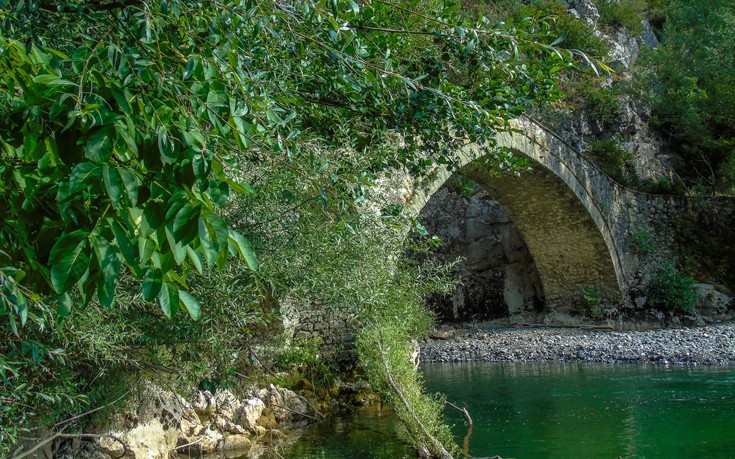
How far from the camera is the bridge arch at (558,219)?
596 inches

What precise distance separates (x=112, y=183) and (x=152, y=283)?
0.29 meters

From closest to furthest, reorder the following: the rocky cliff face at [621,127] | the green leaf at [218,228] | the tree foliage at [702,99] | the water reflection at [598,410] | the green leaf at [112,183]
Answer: the green leaf at [112,183], the green leaf at [218,228], the water reflection at [598,410], the tree foliage at [702,99], the rocky cliff face at [621,127]

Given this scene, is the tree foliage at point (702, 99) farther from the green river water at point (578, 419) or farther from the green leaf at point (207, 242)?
the green leaf at point (207, 242)

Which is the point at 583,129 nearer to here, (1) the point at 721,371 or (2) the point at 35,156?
(1) the point at 721,371

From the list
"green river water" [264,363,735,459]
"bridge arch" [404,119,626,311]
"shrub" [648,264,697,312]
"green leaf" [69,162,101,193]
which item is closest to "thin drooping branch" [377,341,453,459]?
"green river water" [264,363,735,459]

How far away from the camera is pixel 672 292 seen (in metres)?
17.2

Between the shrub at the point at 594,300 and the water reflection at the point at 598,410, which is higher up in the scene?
the shrub at the point at 594,300

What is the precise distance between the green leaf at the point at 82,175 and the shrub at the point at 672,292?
17701mm

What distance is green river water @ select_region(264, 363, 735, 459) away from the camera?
6.41 metres

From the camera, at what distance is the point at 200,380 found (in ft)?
16.6

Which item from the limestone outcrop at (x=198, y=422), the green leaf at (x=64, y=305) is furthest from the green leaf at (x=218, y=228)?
the limestone outcrop at (x=198, y=422)

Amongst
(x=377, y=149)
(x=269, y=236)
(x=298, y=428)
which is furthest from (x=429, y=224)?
(x=269, y=236)

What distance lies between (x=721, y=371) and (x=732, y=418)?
3.55 m

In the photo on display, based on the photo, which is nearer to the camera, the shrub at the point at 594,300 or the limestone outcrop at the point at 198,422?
the limestone outcrop at the point at 198,422
